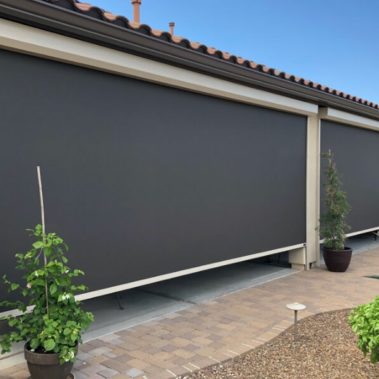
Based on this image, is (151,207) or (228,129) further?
(228,129)

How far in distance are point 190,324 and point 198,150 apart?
2000 millimetres

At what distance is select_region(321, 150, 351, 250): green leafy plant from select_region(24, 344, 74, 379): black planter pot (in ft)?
16.6

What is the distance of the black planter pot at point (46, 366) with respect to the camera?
2934mm

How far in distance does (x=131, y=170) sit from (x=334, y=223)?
3.86 metres

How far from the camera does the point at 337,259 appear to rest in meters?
6.94

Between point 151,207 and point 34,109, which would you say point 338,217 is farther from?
point 34,109

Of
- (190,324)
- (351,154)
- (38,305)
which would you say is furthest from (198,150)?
(351,154)

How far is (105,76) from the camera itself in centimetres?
421

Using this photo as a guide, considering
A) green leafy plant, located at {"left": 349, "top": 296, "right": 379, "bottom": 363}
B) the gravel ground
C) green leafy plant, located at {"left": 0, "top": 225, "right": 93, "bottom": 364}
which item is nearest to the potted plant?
the gravel ground

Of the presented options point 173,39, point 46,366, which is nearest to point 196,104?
point 173,39

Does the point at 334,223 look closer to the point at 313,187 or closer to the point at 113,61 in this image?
the point at 313,187

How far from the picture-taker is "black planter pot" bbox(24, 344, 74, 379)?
2934 mm

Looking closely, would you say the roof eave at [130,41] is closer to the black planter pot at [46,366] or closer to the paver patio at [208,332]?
the black planter pot at [46,366]

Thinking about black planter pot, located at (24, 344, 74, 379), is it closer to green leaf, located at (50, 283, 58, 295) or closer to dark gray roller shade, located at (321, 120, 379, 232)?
green leaf, located at (50, 283, 58, 295)
